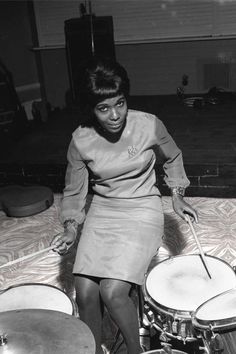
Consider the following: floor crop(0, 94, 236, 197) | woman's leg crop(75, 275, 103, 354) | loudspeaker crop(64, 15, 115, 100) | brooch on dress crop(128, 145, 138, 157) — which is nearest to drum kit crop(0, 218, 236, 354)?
woman's leg crop(75, 275, 103, 354)

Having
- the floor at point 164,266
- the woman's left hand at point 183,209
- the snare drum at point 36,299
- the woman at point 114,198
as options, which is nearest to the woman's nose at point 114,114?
the woman at point 114,198

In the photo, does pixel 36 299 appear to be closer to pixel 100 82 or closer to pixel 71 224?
pixel 71 224

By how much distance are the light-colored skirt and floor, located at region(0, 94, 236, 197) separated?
2.16m

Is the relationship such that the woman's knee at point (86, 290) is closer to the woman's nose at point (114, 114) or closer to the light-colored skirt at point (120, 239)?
the light-colored skirt at point (120, 239)

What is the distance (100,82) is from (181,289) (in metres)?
1.03

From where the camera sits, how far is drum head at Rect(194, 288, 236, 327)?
1.43m

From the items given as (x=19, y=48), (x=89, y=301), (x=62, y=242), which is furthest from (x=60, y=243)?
(x=19, y=48)

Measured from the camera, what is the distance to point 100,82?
6.36ft

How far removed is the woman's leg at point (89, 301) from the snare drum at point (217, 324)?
0.55 metres

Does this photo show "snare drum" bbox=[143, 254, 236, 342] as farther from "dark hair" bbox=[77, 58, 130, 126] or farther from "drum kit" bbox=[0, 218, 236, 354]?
"dark hair" bbox=[77, 58, 130, 126]

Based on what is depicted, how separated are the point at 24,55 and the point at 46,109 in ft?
3.52

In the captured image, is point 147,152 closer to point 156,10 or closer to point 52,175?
point 52,175

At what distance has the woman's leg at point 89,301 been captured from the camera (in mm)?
1897

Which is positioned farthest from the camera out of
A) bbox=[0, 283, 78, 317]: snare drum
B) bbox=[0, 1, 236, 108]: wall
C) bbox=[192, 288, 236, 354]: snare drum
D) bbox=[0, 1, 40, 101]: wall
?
bbox=[0, 1, 236, 108]: wall
